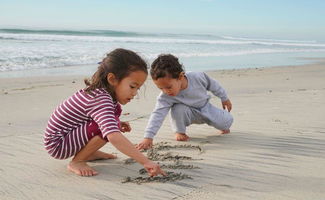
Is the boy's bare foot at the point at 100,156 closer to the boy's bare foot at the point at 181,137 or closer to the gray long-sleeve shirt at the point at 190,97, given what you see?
the gray long-sleeve shirt at the point at 190,97

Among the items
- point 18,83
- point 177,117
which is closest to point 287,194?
point 177,117

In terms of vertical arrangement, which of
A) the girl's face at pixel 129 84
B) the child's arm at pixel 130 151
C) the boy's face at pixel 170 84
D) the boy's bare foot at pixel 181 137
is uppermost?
the girl's face at pixel 129 84

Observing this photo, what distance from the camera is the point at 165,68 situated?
3.71 metres

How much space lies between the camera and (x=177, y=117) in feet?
13.5

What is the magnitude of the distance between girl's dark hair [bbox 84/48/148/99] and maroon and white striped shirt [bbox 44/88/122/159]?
0.06m

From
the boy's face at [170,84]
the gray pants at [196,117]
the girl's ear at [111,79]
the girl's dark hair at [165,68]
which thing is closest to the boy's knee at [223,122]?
the gray pants at [196,117]

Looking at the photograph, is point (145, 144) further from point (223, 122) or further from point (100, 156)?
point (223, 122)

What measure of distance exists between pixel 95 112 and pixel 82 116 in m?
0.20

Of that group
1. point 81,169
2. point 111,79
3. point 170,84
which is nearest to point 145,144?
point 170,84

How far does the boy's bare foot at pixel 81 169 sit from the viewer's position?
2.96 metres

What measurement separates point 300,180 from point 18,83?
6.60 m

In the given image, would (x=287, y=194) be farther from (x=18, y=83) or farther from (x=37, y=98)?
(x=18, y=83)

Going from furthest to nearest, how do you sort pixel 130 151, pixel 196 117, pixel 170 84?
pixel 196 117
pixel 170 84
pixel 130 151

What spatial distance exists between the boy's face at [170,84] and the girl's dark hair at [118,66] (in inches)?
33.0
